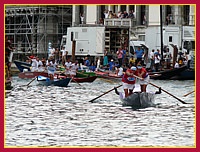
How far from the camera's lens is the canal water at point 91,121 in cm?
1384

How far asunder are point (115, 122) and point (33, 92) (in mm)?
8897

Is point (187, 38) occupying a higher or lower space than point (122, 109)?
higher

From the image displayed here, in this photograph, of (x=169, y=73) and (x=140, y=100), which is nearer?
(x=140, y=100)

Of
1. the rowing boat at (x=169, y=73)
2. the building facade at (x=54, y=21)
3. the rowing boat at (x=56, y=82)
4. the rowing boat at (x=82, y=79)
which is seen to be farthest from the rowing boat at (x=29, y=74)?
the building facade at (x=54, y=21)

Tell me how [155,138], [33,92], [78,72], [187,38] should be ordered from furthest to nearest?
[187,38]
[78,72]
[33,92]
[155,138]

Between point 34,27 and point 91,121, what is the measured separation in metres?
25.1

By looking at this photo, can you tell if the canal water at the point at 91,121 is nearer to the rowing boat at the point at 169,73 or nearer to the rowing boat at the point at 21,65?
the rowing boat at the point at 169,73

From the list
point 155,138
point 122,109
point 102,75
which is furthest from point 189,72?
point 155,138

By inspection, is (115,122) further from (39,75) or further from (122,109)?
(39,75)

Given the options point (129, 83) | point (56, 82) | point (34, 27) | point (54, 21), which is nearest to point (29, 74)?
point (56, 82)

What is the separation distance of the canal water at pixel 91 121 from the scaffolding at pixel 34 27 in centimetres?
1638

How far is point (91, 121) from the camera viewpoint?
55.6 feet

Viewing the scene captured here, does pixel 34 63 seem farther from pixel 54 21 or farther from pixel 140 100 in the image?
pixel 140 100

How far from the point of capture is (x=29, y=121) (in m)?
16.5
